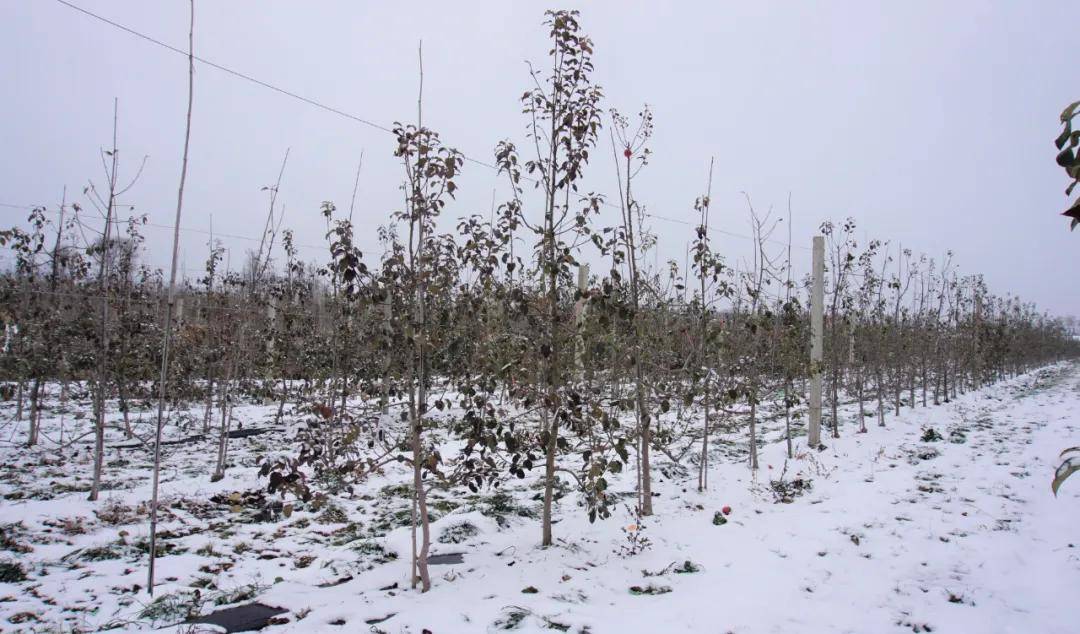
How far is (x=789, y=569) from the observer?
13.1 ft

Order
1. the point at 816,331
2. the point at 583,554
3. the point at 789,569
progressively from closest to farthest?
the point at 789,569, the point at 583,554, the point at 816,331

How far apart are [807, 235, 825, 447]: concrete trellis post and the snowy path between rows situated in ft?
5.53

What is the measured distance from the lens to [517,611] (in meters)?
3.26

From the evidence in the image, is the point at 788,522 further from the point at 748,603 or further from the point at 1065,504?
the point at 1065,504

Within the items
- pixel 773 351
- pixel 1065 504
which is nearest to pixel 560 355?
pixel 773 351

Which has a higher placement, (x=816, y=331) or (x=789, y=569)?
(x=816, y=331)

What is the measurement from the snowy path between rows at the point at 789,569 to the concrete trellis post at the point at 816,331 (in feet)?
5.53

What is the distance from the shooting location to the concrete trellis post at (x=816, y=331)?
810 cm

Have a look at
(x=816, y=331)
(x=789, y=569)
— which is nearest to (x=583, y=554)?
(x=789, y=569)

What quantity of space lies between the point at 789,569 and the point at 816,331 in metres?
4.95

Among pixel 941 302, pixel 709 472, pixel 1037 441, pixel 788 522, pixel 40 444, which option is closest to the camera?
pixel 788 522

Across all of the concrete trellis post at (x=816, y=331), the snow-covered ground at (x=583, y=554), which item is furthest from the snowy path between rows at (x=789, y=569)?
the concrete trellis post at (x=816, y=331)

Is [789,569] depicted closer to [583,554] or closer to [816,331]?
[583,554]

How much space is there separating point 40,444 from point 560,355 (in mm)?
7560
